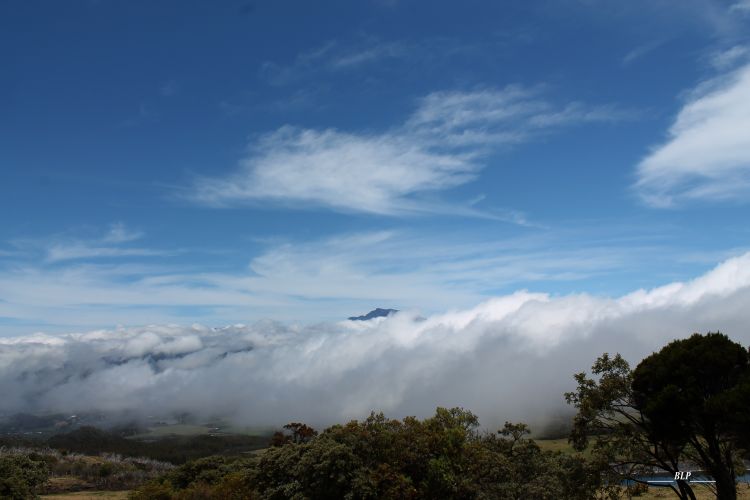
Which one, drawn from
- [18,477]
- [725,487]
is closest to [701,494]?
[725,487]

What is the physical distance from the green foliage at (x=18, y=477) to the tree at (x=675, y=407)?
2759 inches

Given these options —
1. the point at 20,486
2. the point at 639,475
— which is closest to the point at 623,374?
the point at 639,475

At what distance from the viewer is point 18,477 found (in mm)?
73188

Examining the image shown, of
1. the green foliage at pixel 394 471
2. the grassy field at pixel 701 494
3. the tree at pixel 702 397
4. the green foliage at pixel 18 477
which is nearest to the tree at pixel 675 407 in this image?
the tree at pixel 702 397

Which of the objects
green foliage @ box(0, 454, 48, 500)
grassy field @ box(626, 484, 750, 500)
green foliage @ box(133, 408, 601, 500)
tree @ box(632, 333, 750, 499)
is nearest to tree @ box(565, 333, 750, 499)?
tree @ box(632, 333, 750, 499)

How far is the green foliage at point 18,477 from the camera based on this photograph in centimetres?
6956

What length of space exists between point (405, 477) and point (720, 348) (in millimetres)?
24693

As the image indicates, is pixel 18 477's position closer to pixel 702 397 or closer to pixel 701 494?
pixel 702 397

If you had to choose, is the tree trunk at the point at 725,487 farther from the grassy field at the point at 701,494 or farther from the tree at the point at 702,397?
the grassy field at the point at 701,494

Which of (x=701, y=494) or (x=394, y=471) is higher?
(x=394, y=471)

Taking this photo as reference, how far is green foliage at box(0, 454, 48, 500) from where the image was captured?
2739 inches

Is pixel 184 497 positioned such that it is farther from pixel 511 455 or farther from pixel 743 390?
pixel 743 390

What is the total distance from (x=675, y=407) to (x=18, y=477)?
7975cm

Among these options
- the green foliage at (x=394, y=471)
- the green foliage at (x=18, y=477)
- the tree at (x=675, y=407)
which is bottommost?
the green foliage at (x=18, y=477)
